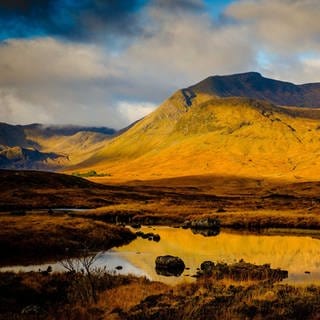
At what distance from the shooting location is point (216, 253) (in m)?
61.3

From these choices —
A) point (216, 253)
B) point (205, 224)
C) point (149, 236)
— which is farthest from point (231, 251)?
point (205, 224)

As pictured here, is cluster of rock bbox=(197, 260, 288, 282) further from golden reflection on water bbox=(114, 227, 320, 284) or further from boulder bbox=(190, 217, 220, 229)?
boulder bbox=(190, 217, 220, 229)

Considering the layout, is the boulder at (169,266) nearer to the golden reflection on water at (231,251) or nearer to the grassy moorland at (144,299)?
the golden reflection on water at (231,251)

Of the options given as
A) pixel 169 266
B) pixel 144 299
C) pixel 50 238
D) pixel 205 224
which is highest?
pixel 144 299

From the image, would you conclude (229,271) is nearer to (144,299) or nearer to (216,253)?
(144,299)

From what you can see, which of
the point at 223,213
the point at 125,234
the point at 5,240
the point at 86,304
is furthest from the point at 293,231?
the point at 86,304

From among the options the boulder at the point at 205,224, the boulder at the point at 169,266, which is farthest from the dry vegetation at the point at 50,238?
Answer: the boulder at the point at 205,224

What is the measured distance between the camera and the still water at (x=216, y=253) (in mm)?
48000

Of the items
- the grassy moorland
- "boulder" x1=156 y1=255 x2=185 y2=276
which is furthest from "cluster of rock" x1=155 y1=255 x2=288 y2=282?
the grassy moorland

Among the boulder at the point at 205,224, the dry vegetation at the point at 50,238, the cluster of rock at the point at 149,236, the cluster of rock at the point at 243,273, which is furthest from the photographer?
the boulder at the point at 205,224

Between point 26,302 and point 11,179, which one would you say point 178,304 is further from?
point 11,179

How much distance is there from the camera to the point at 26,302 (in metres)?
33.4

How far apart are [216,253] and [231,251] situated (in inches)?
101

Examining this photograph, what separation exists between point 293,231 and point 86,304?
63429 millimetres
